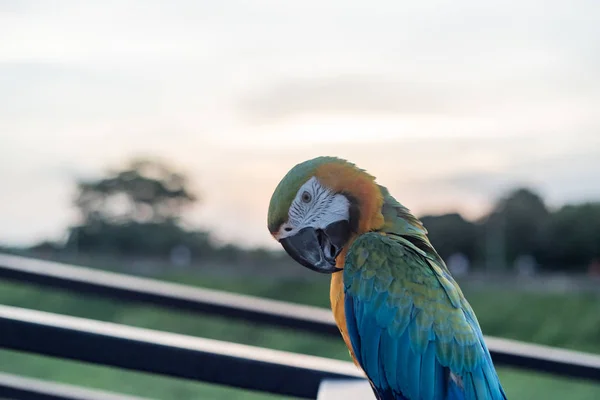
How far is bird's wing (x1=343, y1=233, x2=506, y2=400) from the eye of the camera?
0.59 metres

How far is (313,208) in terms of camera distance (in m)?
0.59

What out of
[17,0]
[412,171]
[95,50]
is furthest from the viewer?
[412,171]

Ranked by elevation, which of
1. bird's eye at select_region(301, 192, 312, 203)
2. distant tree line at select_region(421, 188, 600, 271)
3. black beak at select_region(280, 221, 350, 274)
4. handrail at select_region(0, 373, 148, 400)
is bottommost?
handrail at select_region(0, 373, 148, 400)

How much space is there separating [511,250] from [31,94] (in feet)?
5.52

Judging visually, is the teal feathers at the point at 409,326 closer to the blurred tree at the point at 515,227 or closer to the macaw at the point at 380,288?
the macaw at the point at 380,288

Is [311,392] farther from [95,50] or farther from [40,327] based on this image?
[95,50]

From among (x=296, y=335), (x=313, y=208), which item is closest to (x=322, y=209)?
(x=313, y=208)

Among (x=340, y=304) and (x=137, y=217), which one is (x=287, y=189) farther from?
(x=137, y=217)

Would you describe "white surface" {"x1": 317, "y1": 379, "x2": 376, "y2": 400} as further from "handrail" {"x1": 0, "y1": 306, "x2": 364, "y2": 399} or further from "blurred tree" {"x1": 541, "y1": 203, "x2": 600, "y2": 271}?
"blurred tree" {"x1": 541, "y1": 203, "x2": 600, "y2": 271}

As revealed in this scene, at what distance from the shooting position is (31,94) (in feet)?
6.03

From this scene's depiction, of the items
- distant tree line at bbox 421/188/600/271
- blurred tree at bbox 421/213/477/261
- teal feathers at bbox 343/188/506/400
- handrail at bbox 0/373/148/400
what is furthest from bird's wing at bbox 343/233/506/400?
distant tree line at bbox 421/188/600/271

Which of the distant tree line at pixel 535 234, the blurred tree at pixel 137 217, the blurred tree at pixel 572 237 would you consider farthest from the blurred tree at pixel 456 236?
the blurred tree at pixel 137 217

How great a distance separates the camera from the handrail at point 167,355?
594 mm

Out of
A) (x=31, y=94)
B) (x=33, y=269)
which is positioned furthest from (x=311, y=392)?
(x=31, y=94)
